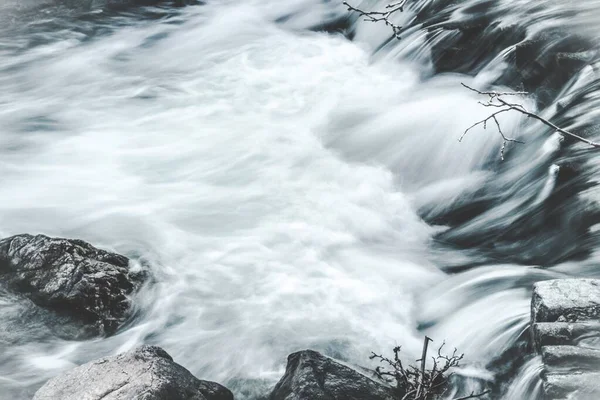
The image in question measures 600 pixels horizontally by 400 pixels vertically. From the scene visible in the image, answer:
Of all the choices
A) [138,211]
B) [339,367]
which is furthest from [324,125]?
[339,367]

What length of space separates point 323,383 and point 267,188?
132 inches

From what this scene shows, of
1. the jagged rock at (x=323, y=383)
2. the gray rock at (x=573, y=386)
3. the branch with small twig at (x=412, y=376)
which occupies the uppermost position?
the gray rock at (x=573, y=386)

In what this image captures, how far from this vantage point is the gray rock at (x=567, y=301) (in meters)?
3.84

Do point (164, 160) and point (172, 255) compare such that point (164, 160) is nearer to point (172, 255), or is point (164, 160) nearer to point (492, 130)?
point (172, 255)

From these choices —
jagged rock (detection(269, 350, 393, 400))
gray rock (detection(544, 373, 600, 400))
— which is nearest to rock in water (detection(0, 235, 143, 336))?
jagged rock (detection(269, 350, 393, 400))

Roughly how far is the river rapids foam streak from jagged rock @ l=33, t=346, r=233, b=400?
915 mm

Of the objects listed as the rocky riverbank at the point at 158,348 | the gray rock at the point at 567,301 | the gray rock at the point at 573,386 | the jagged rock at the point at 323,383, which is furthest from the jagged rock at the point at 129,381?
the gray rock at the point at 567,301

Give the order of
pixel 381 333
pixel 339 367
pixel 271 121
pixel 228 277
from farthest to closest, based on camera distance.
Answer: pixel 271 121, pixel 228 277, pixel 381 333, pixel 339 367

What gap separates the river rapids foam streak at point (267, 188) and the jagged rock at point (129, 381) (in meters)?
0.92

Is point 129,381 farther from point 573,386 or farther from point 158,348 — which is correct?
point 573,386

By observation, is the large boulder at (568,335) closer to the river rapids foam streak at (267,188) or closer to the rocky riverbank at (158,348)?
the rocky riverbank at (158,348)

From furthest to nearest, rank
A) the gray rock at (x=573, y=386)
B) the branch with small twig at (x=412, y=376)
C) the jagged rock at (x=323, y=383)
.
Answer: the branch with small twig at (x=412, y=376) < the jagged rock at (x=323, y=383) < the gray rock at (x=573, y=386)

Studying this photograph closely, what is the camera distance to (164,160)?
7.76m

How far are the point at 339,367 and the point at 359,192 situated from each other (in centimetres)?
291
